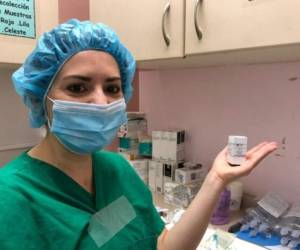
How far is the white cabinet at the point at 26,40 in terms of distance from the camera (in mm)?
1249

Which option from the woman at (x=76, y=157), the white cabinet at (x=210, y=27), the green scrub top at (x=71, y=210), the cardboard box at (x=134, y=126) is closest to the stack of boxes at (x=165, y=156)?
the cardboard box at (x=134, y=126)

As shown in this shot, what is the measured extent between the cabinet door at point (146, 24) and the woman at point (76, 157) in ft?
0.90

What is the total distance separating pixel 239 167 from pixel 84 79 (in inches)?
16.1

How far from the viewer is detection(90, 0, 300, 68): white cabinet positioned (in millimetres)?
844

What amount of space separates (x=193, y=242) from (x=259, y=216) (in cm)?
44

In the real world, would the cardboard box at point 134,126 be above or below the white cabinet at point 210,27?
below

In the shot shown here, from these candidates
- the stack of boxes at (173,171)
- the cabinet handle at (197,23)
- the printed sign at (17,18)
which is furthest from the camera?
the stack of boxes at (173,171)

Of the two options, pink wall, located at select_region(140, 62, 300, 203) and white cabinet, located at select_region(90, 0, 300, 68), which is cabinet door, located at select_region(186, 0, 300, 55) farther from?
pink wall, located at select_region(140, 62, 300, 203)

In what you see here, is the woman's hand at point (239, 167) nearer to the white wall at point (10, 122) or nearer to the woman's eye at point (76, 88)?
the woman's eye at point (76, 88)

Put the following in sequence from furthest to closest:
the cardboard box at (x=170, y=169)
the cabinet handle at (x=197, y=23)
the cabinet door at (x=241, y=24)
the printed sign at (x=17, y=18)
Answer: the cardboard box at (x=170, y=169) → the printed sign at (x=17, y=18) → the cabinet handle at (x=197, y=23) → the cabinet door at (x=241, y=24)

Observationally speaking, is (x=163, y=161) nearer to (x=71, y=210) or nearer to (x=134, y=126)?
(x=134, y=126)

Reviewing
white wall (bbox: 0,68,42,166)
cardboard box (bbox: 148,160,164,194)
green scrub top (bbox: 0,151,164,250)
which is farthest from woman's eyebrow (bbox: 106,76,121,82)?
white wall (bbox: 0,68,42,166)

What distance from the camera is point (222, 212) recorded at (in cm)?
125

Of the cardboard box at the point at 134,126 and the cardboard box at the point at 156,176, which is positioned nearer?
the cardboard box at the point at 156,176
